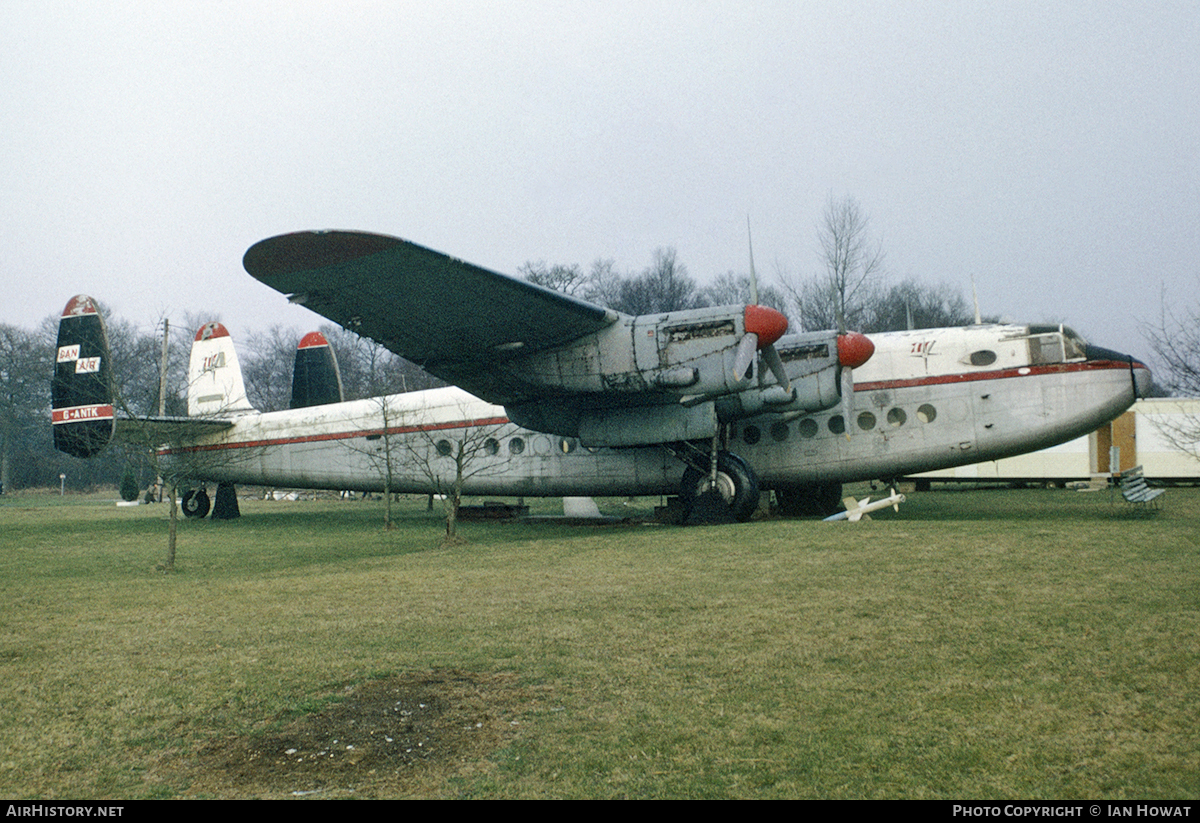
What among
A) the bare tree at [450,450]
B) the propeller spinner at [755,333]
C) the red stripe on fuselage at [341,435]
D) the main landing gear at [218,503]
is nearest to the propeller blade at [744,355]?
the propeller spinner at [755,333]

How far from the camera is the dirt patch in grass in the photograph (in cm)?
349

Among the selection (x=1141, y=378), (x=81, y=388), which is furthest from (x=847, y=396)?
(x=81, y=388)

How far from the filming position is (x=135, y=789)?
3.48 meters

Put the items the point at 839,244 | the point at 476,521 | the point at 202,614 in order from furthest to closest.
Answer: the point at 839,244 < the point at 476,521 < the point at 202,614

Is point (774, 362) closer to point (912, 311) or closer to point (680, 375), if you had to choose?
point (680, 375)

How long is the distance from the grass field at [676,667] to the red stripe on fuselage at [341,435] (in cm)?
758

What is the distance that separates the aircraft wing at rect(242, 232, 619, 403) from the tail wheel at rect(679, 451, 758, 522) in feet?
10.6

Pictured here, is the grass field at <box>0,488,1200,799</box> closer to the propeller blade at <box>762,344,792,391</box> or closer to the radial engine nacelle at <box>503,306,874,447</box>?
the radial engine nacelle at <box>503,306,874,447</box>

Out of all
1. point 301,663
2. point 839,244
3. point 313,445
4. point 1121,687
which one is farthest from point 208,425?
point 839,244

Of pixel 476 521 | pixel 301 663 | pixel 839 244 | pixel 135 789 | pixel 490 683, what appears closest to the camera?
pixel 135 789

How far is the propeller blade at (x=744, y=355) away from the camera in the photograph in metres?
12.4

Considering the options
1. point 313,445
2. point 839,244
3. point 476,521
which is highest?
point 839,244
